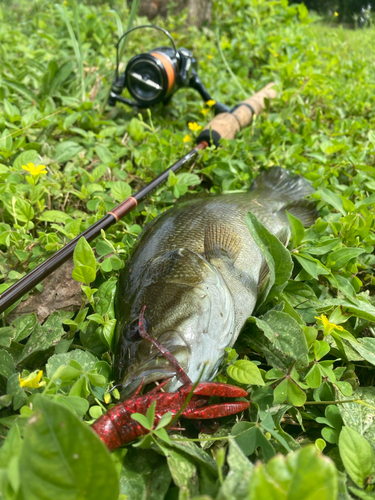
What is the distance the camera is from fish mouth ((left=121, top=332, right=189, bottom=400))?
140cm

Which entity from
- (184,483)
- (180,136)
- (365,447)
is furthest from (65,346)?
(180,136)

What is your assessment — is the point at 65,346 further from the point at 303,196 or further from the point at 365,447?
the point at 303,196

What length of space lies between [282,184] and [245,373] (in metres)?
1.77

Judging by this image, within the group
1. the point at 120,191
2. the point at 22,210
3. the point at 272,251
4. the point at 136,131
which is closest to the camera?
the point at 272,251

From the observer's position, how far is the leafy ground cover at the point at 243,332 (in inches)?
38.8

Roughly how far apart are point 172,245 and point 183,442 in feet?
3.09

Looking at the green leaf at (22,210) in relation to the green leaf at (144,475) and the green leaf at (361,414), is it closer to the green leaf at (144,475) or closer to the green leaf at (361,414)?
the green leaf at (144,475)

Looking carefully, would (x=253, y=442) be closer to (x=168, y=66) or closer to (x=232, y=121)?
(x=232, y=121)

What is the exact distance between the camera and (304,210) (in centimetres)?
270

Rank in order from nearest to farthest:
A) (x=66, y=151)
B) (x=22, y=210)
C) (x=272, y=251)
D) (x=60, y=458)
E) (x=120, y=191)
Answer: (x=60, y=458) → (x=272, y=251) → (x=22, y=210) → (x=120, y=191) → (x=66, y=151)

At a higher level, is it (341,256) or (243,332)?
(341,256)

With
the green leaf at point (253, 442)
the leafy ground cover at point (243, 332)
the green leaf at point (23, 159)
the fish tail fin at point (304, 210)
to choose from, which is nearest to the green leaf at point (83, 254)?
the leafy ground cover at point (243, 332)

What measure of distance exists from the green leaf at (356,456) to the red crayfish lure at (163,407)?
14.5 inches

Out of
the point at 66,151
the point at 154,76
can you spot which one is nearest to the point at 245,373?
the point at 66,151
